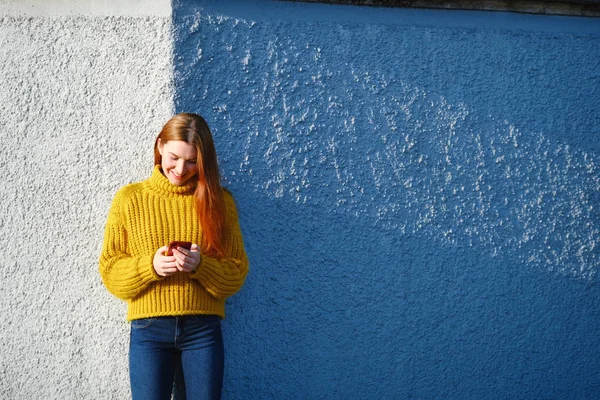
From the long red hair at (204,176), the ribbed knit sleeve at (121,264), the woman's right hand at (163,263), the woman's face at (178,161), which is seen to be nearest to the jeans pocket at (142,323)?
the ribbed knit sleeve at (121,264)

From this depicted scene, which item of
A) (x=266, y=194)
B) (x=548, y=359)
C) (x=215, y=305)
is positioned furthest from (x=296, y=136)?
(x=548, y=359)

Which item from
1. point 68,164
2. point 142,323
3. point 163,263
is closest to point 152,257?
point 163,263

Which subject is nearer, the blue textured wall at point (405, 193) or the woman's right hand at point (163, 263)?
the woman's right hand at point (163, 263)

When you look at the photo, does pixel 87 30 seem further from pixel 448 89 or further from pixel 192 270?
pixel 448 89

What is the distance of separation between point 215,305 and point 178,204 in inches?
18.9

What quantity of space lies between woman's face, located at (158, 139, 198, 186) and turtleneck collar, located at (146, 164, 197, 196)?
0.07 ft

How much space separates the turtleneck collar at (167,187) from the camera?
291 centimetres

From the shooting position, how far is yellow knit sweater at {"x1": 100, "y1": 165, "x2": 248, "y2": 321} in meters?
2.80

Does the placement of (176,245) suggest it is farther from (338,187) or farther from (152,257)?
(338,187)

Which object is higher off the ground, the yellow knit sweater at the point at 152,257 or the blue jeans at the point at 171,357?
the yellow knit sweater at the point at 152,257

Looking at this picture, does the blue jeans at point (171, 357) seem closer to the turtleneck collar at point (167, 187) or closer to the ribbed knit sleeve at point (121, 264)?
the ribbed knit sleeve at point (121, 264)

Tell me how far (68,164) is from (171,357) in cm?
113

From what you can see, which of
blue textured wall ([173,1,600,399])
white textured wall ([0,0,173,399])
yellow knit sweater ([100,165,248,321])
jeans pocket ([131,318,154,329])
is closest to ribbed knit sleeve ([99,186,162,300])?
yellow knit sweater ([100,165,248,321])

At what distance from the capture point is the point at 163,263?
8.80 ft
